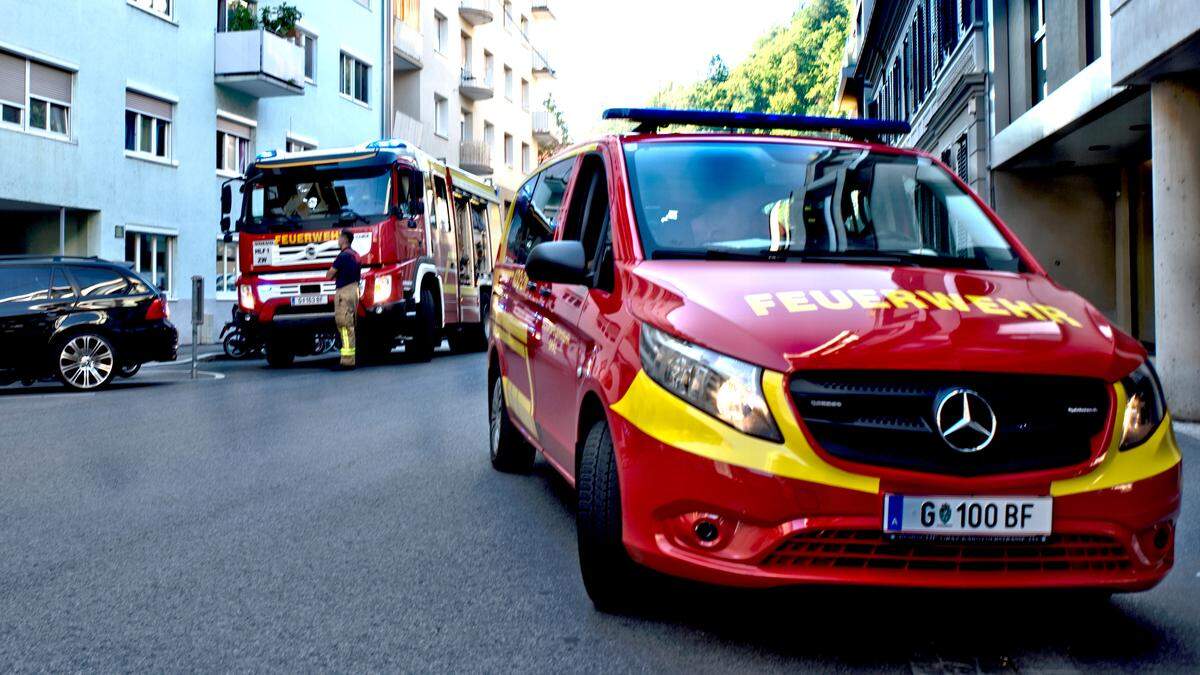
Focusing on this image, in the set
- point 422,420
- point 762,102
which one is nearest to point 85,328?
point 422,420

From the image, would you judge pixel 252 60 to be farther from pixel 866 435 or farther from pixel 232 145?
pixel 866 435

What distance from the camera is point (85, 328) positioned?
1443cm

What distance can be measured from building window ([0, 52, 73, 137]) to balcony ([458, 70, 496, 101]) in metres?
24.2

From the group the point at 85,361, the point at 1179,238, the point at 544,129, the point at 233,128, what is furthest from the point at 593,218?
the point at 544,129

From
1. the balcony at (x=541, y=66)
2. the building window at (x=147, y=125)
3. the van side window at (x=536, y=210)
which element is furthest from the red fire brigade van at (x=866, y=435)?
the balcony at (x=541, y=66)

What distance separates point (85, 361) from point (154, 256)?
37.0ft

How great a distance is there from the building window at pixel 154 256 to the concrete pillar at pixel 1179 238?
19.1 meters

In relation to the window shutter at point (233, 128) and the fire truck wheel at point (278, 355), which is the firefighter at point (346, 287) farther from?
the window shutter at point (233, 128)

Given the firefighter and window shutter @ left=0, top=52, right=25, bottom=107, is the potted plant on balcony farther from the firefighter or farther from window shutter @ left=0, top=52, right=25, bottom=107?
the firefighter

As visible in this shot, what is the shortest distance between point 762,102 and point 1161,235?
59.8m

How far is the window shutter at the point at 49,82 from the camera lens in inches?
848

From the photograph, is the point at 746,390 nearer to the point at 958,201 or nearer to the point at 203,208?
the point at 958,201

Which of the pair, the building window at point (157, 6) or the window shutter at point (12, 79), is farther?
the building window at point (157, 6)

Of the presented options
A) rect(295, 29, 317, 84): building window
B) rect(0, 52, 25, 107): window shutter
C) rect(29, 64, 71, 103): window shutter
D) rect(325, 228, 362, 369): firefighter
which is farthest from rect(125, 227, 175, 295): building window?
rect(325, 228, 362, 369): firefighter
